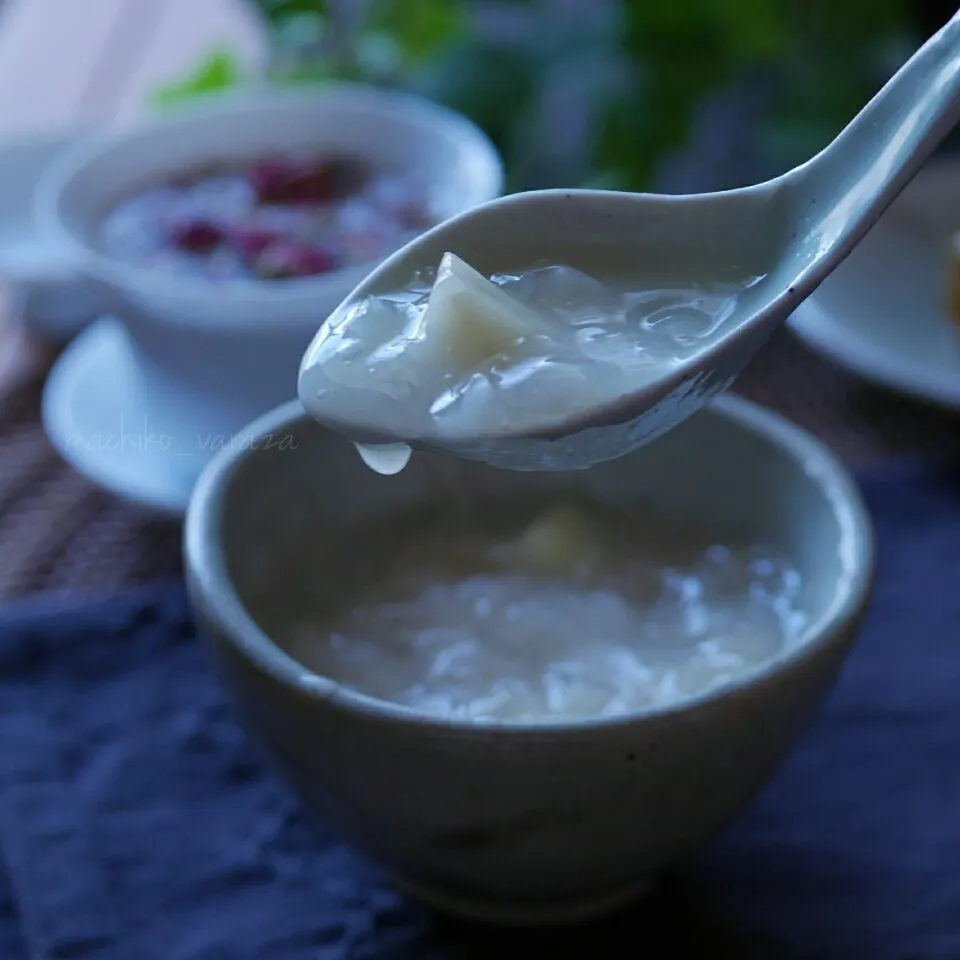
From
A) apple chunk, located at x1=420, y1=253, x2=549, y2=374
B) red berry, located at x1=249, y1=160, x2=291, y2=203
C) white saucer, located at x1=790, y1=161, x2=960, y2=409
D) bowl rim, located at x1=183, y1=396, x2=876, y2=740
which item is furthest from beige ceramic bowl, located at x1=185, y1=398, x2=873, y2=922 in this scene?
red berry, located at x1=249, y1=160, x2=291, y2=203

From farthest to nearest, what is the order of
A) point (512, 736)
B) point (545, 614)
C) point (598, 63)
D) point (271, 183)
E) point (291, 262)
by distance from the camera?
point (598, 63) → point (271, 183) → point (291, 262) → point (545, 614) → point (512, 736)

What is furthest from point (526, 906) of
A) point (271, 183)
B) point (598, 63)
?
point (598, 63)

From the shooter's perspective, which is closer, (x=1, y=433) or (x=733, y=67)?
(x=1, y=433)

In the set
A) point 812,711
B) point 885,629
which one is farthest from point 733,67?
point 812,711

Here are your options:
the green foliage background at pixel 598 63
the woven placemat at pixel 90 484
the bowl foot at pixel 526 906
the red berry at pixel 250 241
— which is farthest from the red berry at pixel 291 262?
the bowl foot at pixel 526 906

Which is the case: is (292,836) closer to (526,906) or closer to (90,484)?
(526,906)

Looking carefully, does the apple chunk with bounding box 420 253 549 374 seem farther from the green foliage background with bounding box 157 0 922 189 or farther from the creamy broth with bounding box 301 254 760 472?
the green foliage background with bounding box 157 0 922 189

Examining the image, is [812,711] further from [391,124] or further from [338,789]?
[391,124]
